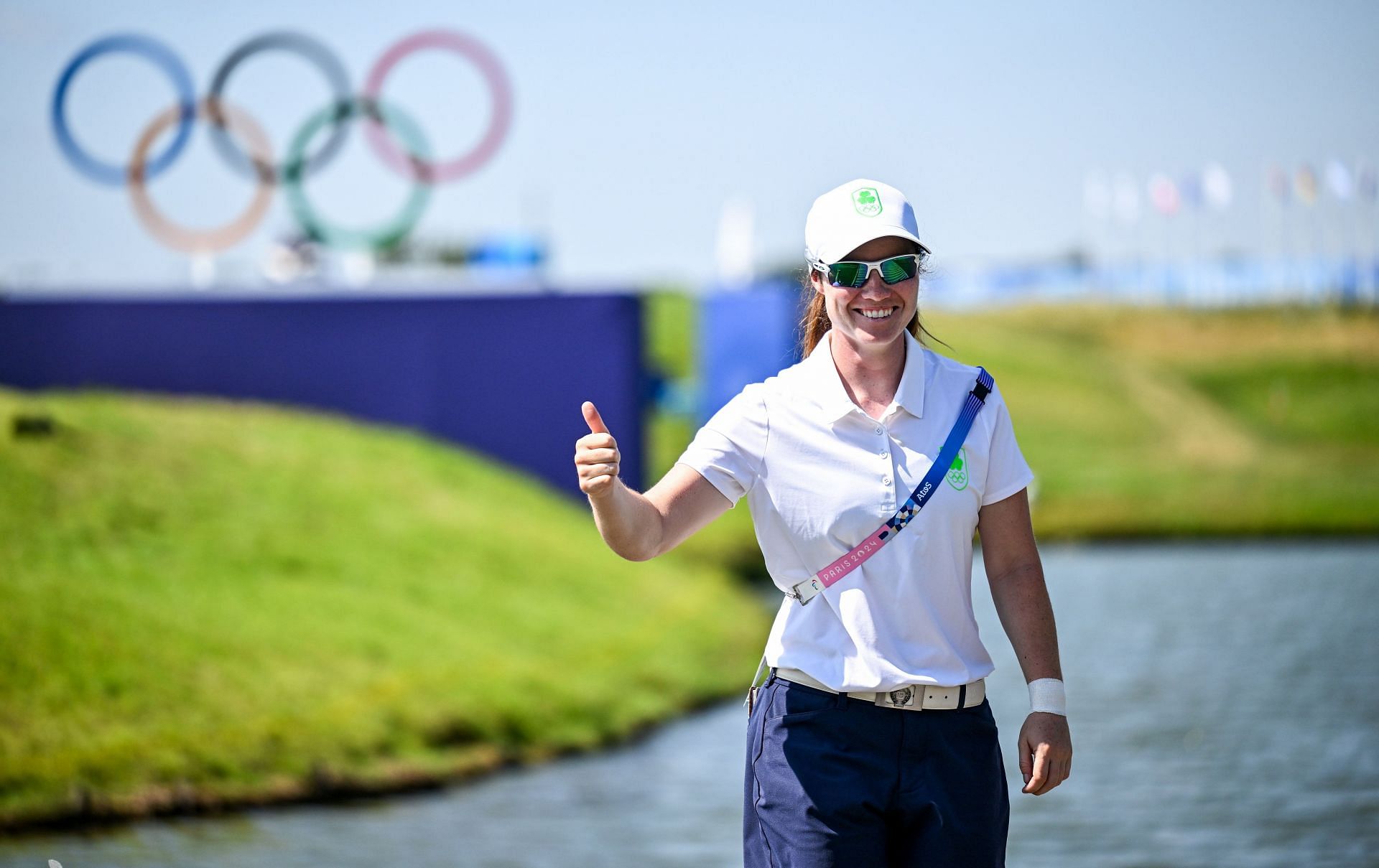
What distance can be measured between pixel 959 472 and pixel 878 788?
722 mm

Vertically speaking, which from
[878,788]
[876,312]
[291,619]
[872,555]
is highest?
[876,312]

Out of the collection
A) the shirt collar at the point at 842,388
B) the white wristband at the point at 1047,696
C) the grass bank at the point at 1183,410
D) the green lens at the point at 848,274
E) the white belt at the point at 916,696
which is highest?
the green lens at the point at 848,274

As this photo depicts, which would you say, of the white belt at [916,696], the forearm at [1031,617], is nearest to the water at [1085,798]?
the forearm at [1031,617]

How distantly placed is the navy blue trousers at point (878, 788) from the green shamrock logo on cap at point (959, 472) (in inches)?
19.9

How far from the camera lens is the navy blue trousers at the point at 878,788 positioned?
4.01 m

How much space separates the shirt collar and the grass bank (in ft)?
105

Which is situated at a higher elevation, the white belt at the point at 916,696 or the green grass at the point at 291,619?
the white belt at the point at 916,696

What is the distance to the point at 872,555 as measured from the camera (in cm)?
404

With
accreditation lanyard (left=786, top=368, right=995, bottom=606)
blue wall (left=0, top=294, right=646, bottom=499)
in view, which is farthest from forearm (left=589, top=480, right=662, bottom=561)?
blue wall (left=0, top=294, right=646, bottom=499)

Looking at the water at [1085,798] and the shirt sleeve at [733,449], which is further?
the water at [1085,798]

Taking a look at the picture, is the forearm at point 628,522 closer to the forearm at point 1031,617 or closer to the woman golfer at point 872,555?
the woman golfer at point 872,555

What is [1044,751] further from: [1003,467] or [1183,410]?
[1183,410]

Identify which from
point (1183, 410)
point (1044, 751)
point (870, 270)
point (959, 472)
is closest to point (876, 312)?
point (870, 270)

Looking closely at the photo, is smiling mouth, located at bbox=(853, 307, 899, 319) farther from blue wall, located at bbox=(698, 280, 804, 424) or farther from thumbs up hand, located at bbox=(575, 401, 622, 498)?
blue wall, located at bbox=(698, 280, 804, 424)
